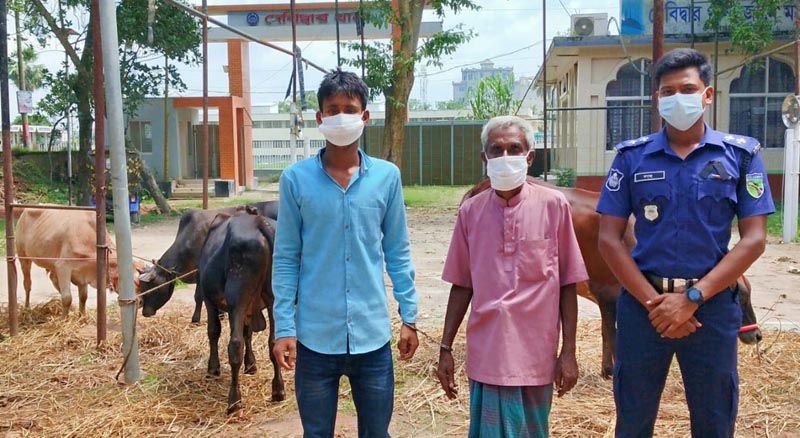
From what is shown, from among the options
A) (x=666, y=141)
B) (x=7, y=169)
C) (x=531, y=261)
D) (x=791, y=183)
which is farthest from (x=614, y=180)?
(x=791, y=183)

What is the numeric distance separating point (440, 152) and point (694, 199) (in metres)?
23.8

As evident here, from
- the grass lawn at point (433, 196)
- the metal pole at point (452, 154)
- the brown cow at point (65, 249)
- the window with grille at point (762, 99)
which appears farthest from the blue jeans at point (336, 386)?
the metal pole at point (452, 154)

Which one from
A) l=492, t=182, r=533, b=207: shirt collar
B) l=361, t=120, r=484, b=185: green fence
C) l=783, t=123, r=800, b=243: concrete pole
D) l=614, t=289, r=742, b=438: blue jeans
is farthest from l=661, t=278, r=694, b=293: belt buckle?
l=361, t=120, r=484, b=185: green fence

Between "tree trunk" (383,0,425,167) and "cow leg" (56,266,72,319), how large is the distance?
9945 mm

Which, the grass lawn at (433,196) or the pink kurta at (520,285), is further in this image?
the grass lawn at (433,196)

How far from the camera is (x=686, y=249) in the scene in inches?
112

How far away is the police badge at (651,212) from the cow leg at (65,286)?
628 cm

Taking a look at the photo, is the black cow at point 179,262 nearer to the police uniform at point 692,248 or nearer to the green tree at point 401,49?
the police uniform at point 692,248

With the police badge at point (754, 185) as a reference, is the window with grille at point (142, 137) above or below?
above

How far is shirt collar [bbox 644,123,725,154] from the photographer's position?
2.87 metres

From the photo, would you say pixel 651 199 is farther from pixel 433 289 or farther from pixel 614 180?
pixel 433 289

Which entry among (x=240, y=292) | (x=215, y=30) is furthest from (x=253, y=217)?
(x=215, y=30)

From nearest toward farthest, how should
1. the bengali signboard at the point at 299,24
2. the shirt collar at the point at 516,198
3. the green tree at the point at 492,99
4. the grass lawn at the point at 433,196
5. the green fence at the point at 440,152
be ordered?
1. the shirt collar at the point at 516,198
2. the grass lawn at the point at 433,196
3. the bengali signboard at the point at 299,24
4. the green fence at the point at 440,152
5. the green tree at the point at 492,99

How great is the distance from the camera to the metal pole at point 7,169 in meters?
6.27
